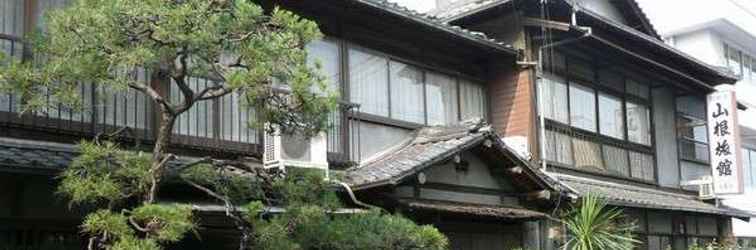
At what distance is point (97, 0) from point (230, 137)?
5058 millimetres

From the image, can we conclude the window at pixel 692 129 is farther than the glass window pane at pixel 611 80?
Yes

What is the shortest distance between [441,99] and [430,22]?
230 cm

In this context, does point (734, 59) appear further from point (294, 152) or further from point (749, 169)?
point (294, 152)

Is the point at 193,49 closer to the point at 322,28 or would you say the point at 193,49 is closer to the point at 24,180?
the point at 24,180

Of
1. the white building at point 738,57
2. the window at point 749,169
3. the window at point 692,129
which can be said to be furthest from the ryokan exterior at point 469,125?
the window at point 749,169

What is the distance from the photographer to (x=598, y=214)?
17938mm

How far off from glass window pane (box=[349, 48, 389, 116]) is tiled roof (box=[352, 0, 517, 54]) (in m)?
1.13

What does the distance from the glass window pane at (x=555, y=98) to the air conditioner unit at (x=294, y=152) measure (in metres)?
7.83

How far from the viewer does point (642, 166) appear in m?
24.1

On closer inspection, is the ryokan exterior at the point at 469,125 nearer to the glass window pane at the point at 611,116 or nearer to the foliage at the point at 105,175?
the glass window pane at the point at 611,116

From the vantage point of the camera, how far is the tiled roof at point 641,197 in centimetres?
1997

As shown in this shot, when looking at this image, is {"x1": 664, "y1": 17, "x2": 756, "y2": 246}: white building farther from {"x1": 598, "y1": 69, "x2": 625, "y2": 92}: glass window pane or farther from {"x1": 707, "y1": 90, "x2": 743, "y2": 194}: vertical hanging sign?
{"x1": 598, "y1": 69, "x2": 625, "y2": 92}: glass window pane

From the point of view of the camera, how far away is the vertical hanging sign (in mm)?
24250

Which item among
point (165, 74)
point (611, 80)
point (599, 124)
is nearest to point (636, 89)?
point (611, 80)
